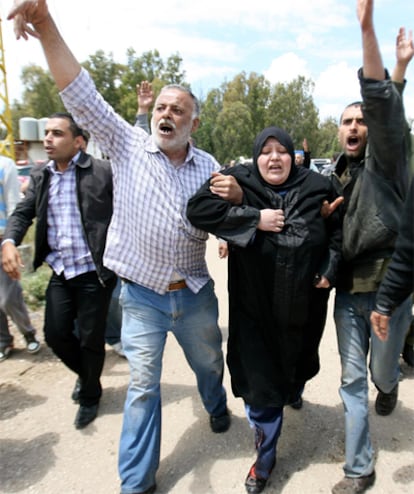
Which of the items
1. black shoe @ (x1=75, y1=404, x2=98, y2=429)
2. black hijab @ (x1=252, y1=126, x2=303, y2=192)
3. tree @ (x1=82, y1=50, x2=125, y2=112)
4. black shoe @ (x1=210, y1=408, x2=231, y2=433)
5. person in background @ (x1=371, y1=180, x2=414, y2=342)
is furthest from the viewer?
tree @ (x1=82, y1=50, x2=125, y2=112)

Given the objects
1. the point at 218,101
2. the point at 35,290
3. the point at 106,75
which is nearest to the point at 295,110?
the point at 218,101

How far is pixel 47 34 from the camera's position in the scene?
6.99 feet

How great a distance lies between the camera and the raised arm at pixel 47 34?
1.93 m

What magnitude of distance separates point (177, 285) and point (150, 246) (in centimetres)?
30

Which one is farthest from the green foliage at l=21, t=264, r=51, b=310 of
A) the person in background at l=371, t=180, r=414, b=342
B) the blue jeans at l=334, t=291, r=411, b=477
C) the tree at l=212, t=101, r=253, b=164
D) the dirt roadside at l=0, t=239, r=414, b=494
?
the tree at l=212, t=101, r=253, b=164

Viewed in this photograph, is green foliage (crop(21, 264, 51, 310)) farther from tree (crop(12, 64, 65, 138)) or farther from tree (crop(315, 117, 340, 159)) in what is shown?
tree (crop(315, 117, 340, 159))

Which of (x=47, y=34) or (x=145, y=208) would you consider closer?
(x=47, y=34)

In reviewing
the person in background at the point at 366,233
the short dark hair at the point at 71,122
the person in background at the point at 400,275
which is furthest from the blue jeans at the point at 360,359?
the short dark hair at the point at 71,122

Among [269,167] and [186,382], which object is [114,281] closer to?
[186,382]

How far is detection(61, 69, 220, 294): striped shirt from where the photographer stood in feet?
8.16

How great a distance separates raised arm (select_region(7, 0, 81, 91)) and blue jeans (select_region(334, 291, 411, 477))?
6.25 feet

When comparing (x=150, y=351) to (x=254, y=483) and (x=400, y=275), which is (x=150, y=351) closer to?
(x=254, y=483)

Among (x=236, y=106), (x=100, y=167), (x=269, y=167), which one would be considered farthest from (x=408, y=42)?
(x=236, y=106)

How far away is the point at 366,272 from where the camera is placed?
243 cm
